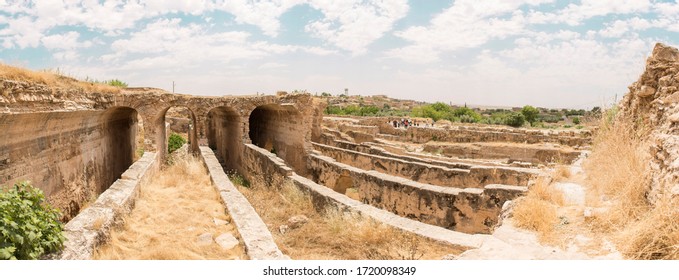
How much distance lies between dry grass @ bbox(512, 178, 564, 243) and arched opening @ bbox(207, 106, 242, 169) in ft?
44.0

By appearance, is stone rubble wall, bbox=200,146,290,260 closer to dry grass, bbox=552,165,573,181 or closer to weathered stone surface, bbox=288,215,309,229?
weathered stone surface, bbox=288,215,309,229

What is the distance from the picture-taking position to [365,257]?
592cm

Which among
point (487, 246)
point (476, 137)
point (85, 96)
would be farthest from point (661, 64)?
point (476, 137)

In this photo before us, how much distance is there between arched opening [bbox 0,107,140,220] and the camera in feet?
26.3

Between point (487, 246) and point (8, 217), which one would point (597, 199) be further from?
point (8, 217)

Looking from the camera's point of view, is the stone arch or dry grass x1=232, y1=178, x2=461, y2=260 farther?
the stone arch

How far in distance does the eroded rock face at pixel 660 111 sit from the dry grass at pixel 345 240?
2.28 meters

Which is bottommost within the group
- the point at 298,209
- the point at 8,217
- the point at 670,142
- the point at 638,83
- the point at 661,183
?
the point at 298,209

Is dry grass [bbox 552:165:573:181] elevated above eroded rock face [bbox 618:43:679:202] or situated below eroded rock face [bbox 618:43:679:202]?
below

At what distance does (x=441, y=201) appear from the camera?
7711 millimetres

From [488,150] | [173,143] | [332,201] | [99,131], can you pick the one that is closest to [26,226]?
[332,201]

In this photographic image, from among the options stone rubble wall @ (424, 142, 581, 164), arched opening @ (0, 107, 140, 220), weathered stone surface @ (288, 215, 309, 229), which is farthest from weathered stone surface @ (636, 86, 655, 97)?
stone rubble wall @ (424, 142, 581, 164)

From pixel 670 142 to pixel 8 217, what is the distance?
20.6ft

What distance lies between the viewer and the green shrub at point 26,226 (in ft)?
11.7
